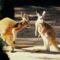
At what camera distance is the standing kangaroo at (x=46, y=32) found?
243 centimetres

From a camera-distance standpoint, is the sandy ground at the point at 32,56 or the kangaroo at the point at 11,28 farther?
the kangaroo at the point at 11,28

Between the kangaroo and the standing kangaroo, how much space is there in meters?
0.13

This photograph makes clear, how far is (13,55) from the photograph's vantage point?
2416mm

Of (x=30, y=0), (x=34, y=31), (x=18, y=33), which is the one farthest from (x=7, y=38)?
(x=30, y=0)

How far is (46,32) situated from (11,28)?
1.17 feet

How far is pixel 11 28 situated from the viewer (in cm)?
252

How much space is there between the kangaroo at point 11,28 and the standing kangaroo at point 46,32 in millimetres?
130

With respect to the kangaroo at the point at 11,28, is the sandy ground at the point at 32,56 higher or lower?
lower

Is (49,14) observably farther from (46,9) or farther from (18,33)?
(18,33)

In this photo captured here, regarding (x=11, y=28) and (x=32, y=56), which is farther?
(x=11, y=28)

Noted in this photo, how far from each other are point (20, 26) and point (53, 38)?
1.16 ft

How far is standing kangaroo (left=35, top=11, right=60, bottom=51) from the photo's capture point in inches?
95.8

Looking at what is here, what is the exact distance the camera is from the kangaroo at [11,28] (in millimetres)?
2512

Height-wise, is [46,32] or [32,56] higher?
[46,32]
